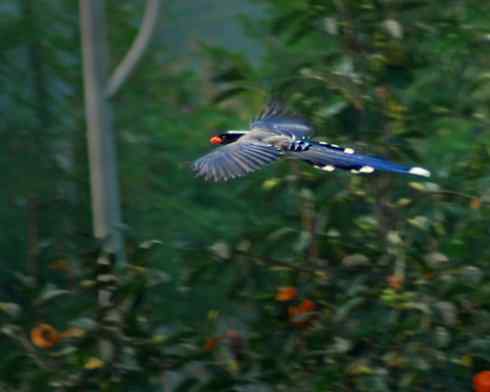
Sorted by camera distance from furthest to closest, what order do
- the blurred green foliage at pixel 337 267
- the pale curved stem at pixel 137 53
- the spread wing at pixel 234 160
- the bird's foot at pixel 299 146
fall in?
the pale curved stem at pixel 137 53, the blurred green foliage at pixel 337 267, the bird's foot at pixel 299 146, the spread wing at pixel 234 160

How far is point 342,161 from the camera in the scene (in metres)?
2.59

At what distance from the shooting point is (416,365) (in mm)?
2711

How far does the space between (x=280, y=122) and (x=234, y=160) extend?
37 cm

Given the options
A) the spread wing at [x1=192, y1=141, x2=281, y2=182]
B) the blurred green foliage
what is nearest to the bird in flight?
the spread wing at [x1=192, y1=141, x2=281, y2=182]

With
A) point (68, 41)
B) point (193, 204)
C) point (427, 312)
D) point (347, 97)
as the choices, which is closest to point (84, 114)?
point (68, 41)

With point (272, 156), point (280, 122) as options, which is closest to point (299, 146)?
point (272, 156)

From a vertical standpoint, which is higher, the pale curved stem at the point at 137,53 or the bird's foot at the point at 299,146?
the pale curved stem at the point at 137,53

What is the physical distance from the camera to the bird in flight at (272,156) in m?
2.52

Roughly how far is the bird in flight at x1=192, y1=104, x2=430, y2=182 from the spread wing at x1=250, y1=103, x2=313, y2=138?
0.09 ft

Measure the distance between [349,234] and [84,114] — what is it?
2350 mm

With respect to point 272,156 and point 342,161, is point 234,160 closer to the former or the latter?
point 272,156

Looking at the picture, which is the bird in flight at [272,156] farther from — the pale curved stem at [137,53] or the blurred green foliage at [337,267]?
the pale curved stem at [137,53]

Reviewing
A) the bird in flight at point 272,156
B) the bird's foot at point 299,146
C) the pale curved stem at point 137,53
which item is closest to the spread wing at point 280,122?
the bird in flight at point 272,156

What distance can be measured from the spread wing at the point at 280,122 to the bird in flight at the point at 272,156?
3cm
